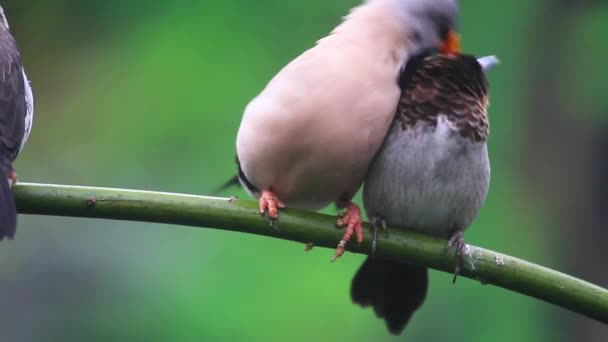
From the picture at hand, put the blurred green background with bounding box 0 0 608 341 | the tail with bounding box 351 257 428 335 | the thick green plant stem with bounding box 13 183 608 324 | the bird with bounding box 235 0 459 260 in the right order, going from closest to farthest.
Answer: the thick green plant stem with bounding box 13 183 608 324
the bird with bounding box 235 0 459 260
the tail with bounding box 351 257 428 335
the blurred green background with bounding box 0 0 608 341

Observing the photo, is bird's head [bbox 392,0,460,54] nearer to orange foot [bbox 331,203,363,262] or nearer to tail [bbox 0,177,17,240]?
orange foot [bbox 331,203,363,262]

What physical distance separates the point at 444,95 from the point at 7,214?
0.89m

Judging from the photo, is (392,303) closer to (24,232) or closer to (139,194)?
(139,194)

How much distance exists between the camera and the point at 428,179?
7.27ft

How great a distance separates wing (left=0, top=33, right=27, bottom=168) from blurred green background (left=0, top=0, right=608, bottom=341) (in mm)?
1441

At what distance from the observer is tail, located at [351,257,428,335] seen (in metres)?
2.42

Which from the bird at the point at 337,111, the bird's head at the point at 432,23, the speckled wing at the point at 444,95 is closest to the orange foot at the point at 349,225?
the bird at the point at 337,111

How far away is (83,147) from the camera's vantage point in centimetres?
436

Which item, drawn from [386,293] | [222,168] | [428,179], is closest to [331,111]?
[428,179]

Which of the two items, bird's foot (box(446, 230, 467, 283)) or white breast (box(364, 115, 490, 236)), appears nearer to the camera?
bird's foot (box(446, 230, 467, 283))

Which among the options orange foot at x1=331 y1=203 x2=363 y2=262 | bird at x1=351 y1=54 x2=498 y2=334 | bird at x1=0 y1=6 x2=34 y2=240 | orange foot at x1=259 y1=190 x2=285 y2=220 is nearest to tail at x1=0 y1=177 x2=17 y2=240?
bird at x1=0 y1=6 x2=34 y2=240

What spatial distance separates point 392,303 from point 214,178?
68.6 inches

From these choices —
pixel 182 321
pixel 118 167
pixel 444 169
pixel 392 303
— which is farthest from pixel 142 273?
pixel 444 169

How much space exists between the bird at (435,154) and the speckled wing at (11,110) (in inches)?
27.8
